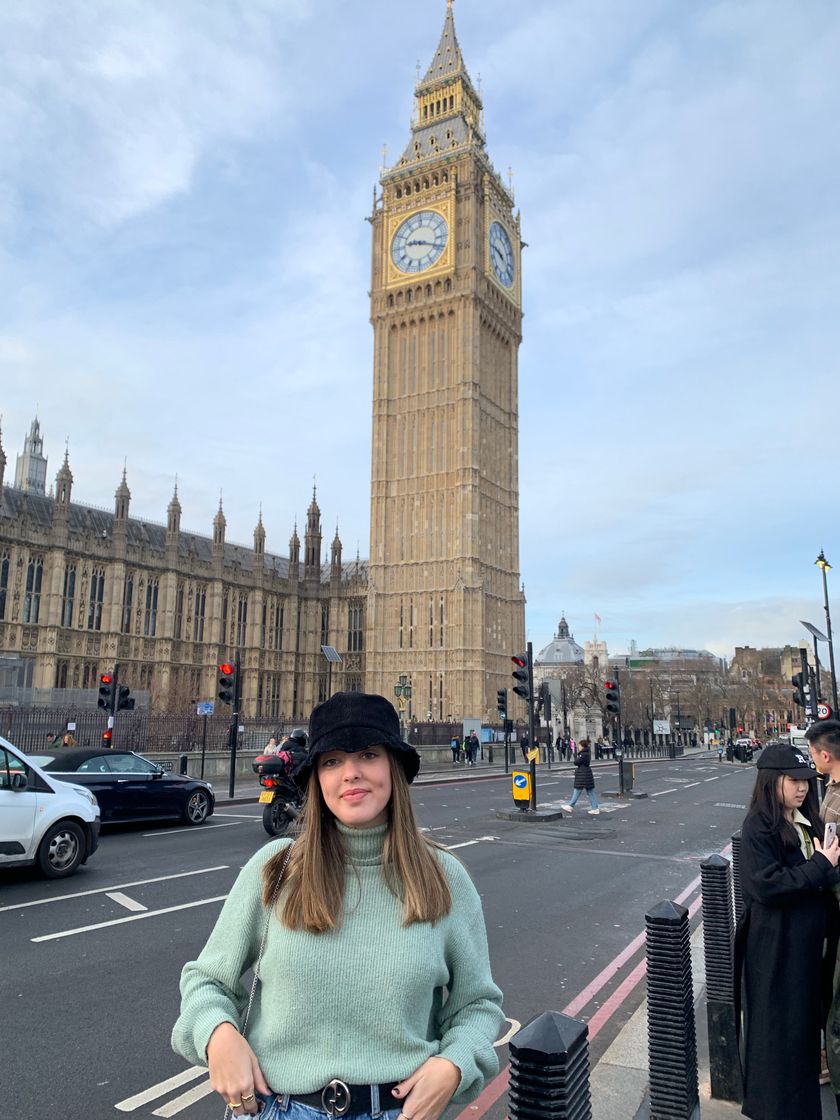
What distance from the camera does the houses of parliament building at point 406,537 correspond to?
178ft

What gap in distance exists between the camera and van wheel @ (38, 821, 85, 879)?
30.0 ft

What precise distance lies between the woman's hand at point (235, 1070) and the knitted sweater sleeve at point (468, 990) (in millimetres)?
456

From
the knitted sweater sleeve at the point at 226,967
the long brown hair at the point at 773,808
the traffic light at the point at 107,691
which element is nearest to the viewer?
the knitted sweater sleeve at the point at 226,967

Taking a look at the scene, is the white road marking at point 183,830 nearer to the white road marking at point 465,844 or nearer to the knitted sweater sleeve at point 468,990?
the white road marking at point 465,844

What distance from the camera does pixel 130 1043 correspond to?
187 inches

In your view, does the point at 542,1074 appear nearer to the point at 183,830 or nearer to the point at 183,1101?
the point at 183,1101

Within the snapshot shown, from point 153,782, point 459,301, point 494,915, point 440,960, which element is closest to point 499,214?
point 459,301

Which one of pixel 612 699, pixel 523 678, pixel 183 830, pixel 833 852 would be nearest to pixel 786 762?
pixel 833 852

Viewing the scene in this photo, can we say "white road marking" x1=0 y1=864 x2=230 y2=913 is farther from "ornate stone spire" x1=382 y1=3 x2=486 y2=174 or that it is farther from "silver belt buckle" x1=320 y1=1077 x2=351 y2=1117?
"ornate stone spire" x1=382 y1=3 x2=486 y2=174

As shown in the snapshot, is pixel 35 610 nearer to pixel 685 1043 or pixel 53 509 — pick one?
pixel 53 509

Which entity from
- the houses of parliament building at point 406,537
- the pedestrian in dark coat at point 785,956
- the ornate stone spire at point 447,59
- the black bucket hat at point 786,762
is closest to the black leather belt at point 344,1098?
the pedestrian in dark coat at point 785,956

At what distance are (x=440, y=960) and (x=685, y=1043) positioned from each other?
2406 mm

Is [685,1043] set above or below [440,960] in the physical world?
below

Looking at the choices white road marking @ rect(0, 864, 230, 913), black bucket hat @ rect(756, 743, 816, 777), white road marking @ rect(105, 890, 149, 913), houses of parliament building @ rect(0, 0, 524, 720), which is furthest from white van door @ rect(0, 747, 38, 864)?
houses of parliament building @ rect(0, 0, 524, 720)
